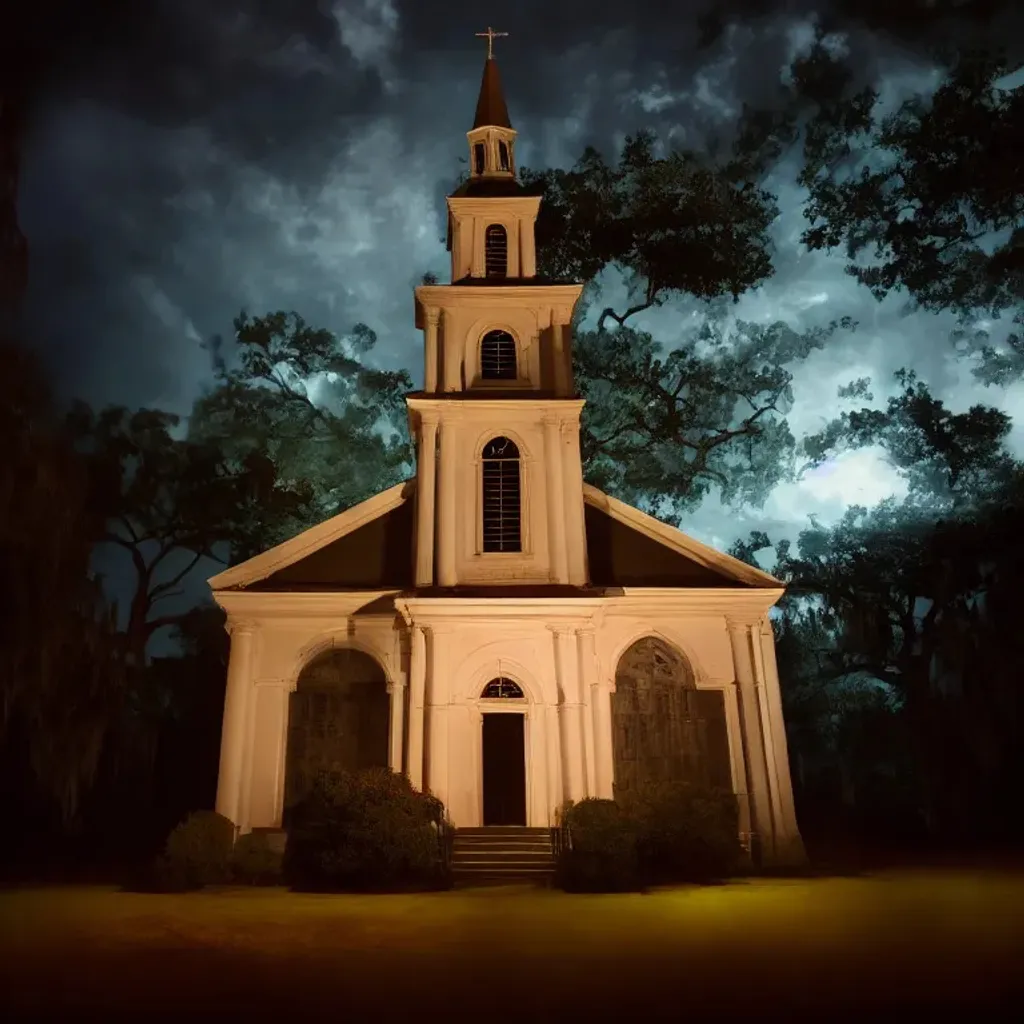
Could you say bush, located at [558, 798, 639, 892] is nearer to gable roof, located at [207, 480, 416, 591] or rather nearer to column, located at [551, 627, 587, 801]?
column, located at [551, 627, 587, 801]

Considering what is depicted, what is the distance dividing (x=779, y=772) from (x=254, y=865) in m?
10.3

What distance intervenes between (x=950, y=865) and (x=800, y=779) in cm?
1804

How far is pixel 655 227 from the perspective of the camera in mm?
34688

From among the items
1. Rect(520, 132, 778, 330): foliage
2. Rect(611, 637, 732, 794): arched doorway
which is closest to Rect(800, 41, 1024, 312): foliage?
Rect(520, 132, 778, 330): foliage

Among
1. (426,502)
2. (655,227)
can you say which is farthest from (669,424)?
(426,502)

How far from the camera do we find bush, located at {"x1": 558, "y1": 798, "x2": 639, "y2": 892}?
13758mm

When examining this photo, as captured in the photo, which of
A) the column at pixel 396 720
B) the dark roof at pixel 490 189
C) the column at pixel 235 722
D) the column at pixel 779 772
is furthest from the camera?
the dark roof at pixel 490 189

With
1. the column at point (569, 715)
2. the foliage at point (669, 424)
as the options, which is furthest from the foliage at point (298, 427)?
the column at point (569, 715)

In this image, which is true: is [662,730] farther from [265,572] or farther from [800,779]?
[800,779]

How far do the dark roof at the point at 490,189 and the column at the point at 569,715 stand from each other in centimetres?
1160

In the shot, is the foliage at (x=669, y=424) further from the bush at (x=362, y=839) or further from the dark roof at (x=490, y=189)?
the bush at (x=362, y=839)

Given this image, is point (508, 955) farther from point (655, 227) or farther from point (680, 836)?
point (655, 227)

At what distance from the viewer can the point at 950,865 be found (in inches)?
707

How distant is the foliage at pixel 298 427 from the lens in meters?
32.5
